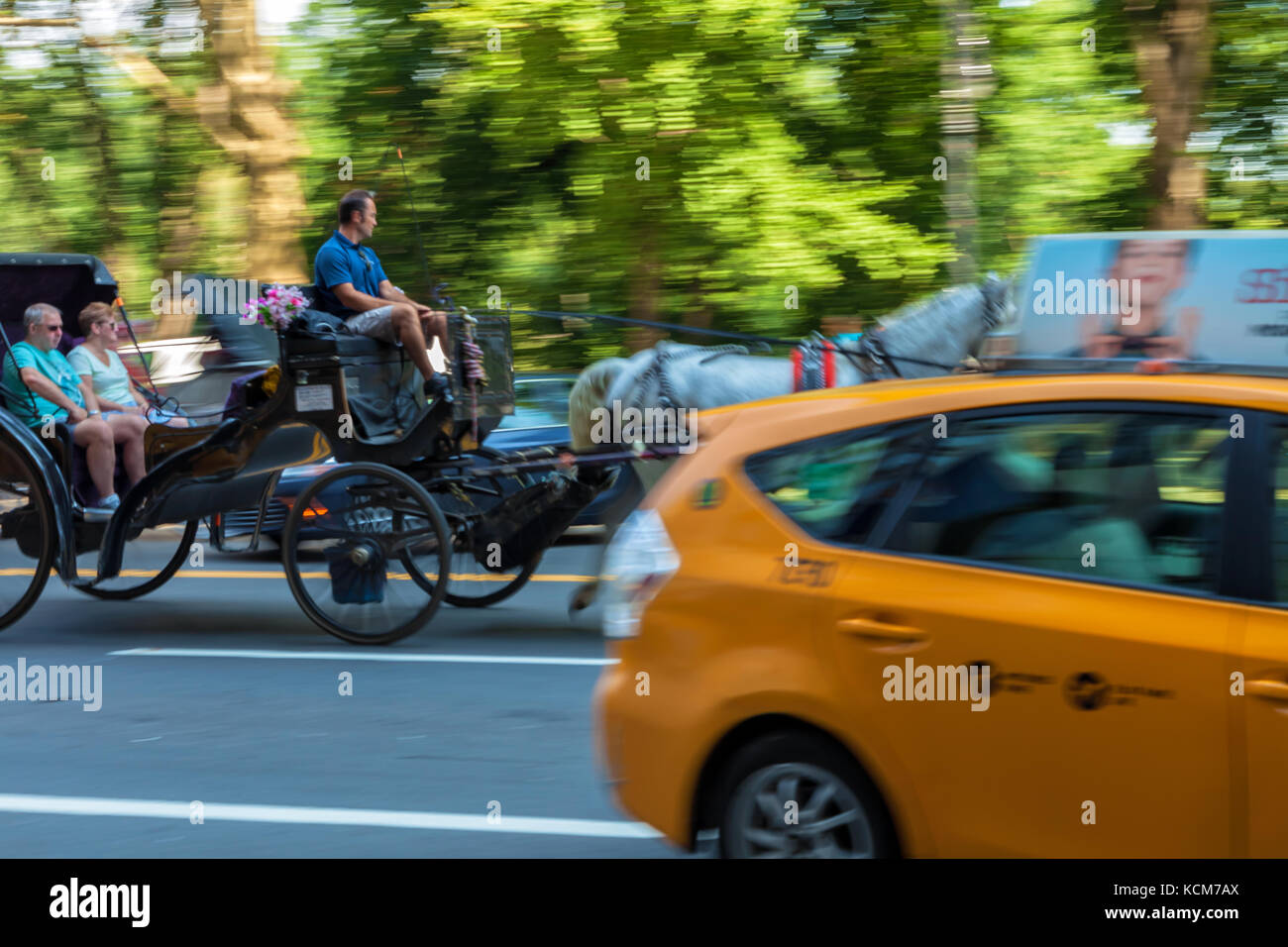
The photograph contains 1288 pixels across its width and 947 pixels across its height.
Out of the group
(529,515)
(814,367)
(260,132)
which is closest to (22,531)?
(529,515)

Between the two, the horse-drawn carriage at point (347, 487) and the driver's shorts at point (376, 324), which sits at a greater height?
the driver's shorts at point (376, 324)

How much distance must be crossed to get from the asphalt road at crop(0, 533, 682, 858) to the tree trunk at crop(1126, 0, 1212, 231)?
832 centimetres

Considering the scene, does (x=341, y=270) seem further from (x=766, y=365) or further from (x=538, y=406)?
(x=538, y=406)

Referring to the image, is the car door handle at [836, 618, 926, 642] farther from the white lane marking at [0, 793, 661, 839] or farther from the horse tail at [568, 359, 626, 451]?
the horse tail at [568, 359, 626, 451]

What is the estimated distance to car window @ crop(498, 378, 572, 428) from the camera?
11.9 meters

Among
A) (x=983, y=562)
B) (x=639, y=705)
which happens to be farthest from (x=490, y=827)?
(x=983, y=562)

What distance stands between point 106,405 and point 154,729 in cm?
309

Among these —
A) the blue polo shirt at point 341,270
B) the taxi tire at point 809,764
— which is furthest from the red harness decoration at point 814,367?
the taxi tire at point 809,764

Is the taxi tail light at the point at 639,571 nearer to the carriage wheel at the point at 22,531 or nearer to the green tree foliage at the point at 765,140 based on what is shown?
the carriage wheel at the point at 22,531

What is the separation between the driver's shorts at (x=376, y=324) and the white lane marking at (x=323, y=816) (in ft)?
10.9

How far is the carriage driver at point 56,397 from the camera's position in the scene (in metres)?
8.58

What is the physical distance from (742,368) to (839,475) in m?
4.87

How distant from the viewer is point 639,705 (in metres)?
3.90

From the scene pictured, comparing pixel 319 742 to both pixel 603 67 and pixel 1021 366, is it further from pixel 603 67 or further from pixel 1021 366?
pixel 603 67
